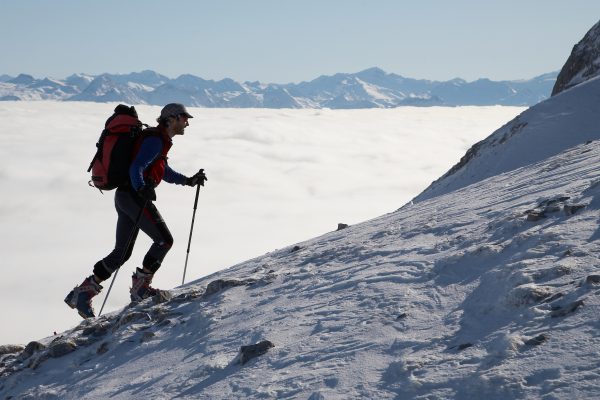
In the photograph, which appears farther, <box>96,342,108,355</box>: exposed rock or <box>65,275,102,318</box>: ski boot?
<box>65,275,102,318</box>: ski boot

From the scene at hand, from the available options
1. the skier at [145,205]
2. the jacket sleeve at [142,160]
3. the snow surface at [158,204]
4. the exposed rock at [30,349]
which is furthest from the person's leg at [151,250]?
the snow surface at [158,204]

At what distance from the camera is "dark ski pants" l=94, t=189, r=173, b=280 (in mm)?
7680

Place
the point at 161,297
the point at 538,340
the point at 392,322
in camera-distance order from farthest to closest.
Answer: the point at 161,297, the point at 392,322, the point at 538,340

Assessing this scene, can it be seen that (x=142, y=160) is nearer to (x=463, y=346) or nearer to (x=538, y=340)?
(x=463, y=346)

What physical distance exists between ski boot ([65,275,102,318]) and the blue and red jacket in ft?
4.89

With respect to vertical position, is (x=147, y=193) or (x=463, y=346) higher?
(x=147, y=193)

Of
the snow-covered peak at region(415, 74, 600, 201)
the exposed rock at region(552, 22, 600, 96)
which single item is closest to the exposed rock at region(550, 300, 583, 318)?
the snow-covered peak at region(415, 74, 600, 201)

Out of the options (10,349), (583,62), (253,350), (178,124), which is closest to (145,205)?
(178,124)

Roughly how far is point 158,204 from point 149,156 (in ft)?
487

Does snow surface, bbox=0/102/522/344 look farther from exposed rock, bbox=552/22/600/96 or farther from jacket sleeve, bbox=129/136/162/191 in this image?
jacket sleeve, bbox=129/136/162/191

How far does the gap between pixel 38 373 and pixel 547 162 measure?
7684mm

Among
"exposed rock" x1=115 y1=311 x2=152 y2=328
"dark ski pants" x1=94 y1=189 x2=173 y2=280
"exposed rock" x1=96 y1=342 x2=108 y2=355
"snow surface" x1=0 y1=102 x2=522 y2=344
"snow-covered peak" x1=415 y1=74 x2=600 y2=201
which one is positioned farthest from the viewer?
"snow surface" x1=0 y1=102 x2=522 y2=344

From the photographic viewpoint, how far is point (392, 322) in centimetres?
522

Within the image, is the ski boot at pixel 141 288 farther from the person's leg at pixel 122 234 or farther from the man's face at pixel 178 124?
the man's face at pixel 178 124
